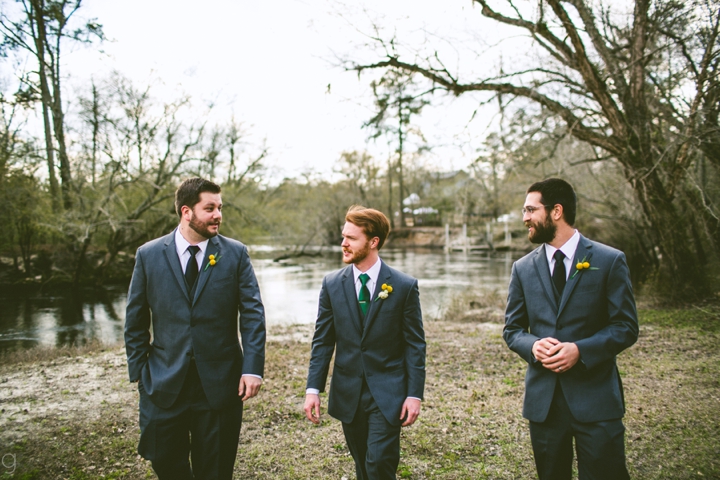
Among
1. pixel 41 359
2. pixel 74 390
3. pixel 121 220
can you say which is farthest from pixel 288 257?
pixel 74 390

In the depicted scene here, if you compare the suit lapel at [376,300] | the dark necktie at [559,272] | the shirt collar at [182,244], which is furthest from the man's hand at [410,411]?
the shirt collar at [182,244]

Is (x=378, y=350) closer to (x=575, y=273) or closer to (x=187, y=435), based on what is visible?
(x=575, y=273)

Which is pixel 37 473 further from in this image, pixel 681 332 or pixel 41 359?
pixel 681 332

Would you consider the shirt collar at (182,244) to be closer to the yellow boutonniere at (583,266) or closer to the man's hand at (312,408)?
the man's hand at (312,408)

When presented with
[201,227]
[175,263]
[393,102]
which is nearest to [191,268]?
[175,263]

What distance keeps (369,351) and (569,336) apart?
1115mm

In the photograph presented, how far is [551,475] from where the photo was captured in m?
2.79

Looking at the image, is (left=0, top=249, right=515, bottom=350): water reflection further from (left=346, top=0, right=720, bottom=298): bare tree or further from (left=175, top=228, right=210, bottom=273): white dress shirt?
(left=175, top=228, right=210, bottom=273): white dress shirt

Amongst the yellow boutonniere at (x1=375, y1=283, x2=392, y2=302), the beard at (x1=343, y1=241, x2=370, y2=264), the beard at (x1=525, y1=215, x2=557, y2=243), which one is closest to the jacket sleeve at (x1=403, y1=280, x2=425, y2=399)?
the yellow boutonniere at (x1=375, y1=283, x2=392, y2=302)

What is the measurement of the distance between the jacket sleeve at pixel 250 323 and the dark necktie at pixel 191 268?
0.91 feet

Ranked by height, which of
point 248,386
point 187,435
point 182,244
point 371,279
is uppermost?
point 182,244

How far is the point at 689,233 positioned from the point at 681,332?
4.49m

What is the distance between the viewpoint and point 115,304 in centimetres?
1838

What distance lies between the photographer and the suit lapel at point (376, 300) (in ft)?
9.71
